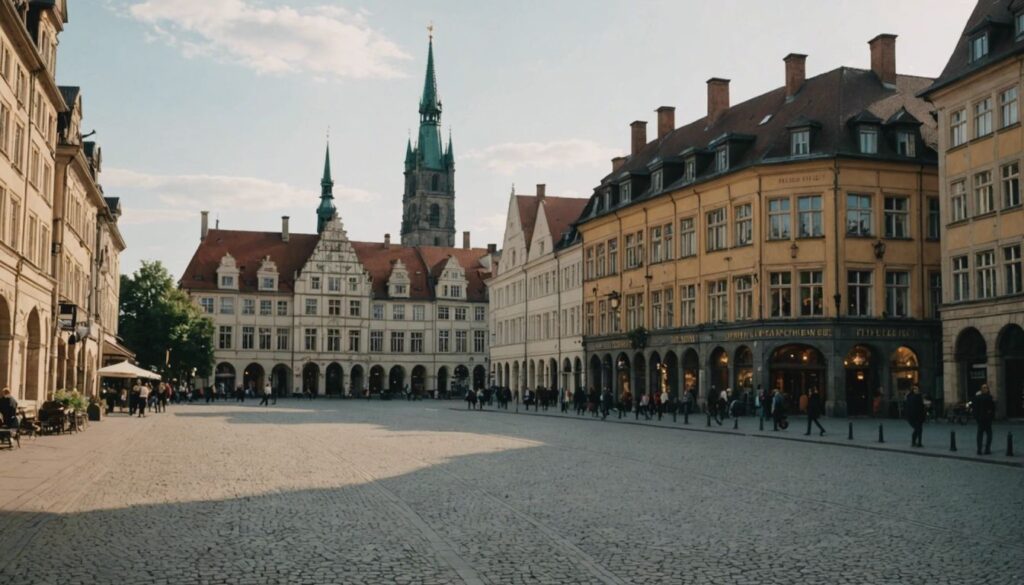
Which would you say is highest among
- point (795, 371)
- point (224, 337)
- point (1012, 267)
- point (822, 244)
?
point (822, 244)

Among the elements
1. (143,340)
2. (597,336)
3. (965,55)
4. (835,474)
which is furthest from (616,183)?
(835,474)

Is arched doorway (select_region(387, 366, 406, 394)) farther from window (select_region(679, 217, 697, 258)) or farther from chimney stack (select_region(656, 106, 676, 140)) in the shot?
window (select_region(679, 217, 697, 258))

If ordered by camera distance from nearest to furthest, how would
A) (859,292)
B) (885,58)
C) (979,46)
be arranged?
(979,46), (859,292), (885,58)

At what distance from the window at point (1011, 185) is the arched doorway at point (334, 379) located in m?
83.9

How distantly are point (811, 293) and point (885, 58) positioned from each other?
13349 mm

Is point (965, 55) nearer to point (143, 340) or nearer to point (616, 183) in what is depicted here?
point (616, 183)

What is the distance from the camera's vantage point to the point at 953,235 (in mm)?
→ 45250

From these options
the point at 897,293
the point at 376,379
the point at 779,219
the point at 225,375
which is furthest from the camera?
the point at 376,379

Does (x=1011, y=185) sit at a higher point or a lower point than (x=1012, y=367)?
higher

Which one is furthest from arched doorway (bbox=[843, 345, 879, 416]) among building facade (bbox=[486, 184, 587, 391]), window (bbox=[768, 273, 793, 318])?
building facade (bbox=[486, 184, 587, 391])

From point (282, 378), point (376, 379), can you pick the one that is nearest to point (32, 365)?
point (282, 378)

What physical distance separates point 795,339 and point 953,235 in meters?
9.23

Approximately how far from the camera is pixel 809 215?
172ft

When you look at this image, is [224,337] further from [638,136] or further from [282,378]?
[638,136]
